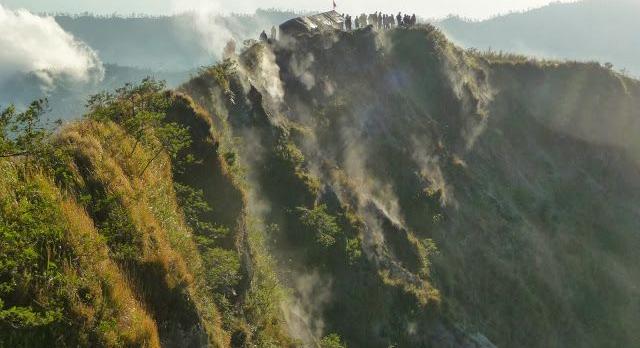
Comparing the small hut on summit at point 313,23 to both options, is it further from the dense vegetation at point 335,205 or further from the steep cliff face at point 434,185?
the dense vegetation at point 335,205

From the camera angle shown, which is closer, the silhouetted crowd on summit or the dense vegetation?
the dense vegetation

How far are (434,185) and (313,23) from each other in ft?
43.2

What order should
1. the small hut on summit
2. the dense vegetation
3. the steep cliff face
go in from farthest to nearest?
the small hut on summit
the steep cliff face
the dense vegetation

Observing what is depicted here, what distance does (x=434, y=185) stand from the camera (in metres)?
33.2

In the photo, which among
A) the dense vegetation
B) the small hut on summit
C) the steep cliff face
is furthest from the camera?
the small hut on summit

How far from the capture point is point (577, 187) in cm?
4172

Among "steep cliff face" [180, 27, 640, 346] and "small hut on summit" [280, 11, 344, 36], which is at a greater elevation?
"small hut on summit" [280, 11, 344, 36]

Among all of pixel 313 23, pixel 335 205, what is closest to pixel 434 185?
pixel 335 205

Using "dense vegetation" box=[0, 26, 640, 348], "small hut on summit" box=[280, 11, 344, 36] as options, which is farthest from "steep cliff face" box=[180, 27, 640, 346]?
"small hut on summit" box=[280, 11, 344, 36]

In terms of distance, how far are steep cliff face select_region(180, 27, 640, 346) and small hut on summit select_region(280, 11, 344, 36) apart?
0.86 m

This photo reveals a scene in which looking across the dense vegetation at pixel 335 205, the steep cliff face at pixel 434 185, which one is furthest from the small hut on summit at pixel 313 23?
the dense vegetation at pixel 335 205

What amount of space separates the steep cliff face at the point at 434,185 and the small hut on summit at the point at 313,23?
858 millimetres

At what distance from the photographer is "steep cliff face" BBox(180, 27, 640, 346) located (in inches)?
895

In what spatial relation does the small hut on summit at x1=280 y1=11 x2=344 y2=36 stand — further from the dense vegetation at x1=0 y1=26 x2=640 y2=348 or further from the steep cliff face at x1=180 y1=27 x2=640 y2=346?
the dense vegetation at x1=0 y1=26 x2=640 y2=348
